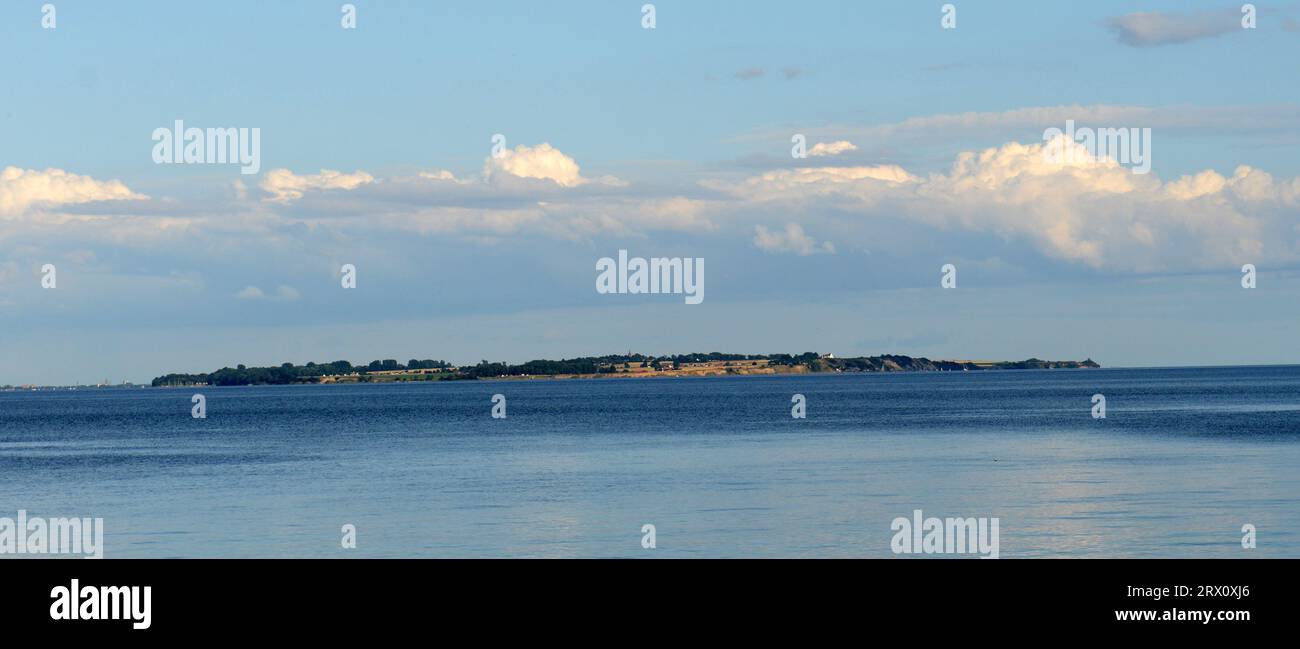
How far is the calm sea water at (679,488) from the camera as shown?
131 feet

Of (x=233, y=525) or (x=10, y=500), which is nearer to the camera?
(x=233, y=525)

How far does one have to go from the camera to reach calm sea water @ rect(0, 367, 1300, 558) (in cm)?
4003

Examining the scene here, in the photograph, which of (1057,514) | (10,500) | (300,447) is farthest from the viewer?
(300,447)

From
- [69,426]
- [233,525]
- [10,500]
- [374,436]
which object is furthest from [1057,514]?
[69,426]

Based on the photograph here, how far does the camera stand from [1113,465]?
65000 mm

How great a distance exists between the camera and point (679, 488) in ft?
Result: 181

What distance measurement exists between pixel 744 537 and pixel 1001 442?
4831 centimetres
